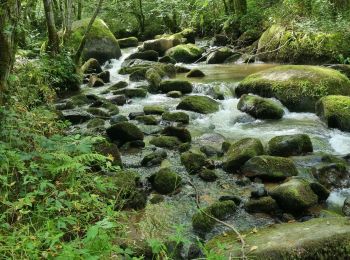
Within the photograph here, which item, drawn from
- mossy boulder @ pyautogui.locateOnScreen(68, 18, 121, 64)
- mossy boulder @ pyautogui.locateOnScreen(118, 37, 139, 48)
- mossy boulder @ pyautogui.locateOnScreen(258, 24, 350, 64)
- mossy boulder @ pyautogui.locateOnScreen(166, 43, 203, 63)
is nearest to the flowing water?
mossy boulder @ pyautogui.locateOnScreen(258, 24, 350, 64)

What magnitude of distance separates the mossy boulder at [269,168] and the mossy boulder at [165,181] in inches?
43.6

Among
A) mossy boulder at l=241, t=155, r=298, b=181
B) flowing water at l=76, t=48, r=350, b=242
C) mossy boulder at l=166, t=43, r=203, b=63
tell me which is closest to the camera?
flowing water at l=76, t=48, r=350, b=242

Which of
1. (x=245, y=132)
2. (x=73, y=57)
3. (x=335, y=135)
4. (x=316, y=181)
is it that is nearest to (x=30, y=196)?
(x=316, y=181)

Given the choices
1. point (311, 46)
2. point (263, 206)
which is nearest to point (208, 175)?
point (263, 206)

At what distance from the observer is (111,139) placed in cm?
748

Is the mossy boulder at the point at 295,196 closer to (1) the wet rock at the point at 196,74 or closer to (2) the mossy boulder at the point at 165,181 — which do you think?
(2) the mossy boulder at the point at 165,181

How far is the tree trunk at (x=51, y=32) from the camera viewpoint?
35.8 ft

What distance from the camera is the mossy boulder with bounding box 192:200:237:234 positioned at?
4.62 m

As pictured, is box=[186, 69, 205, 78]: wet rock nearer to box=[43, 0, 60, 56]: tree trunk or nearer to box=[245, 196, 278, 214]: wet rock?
box=[43, 0, 60, 56]: tree trunk

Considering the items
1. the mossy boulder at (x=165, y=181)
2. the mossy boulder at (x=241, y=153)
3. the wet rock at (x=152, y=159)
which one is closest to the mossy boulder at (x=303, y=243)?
the mossy boulder at (x=165, y=181)

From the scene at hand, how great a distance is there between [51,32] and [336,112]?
758 centimetres

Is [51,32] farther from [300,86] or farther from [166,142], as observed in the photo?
[300,86]

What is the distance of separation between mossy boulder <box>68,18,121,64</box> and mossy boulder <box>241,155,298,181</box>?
11700mm

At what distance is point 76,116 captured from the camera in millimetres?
9016
